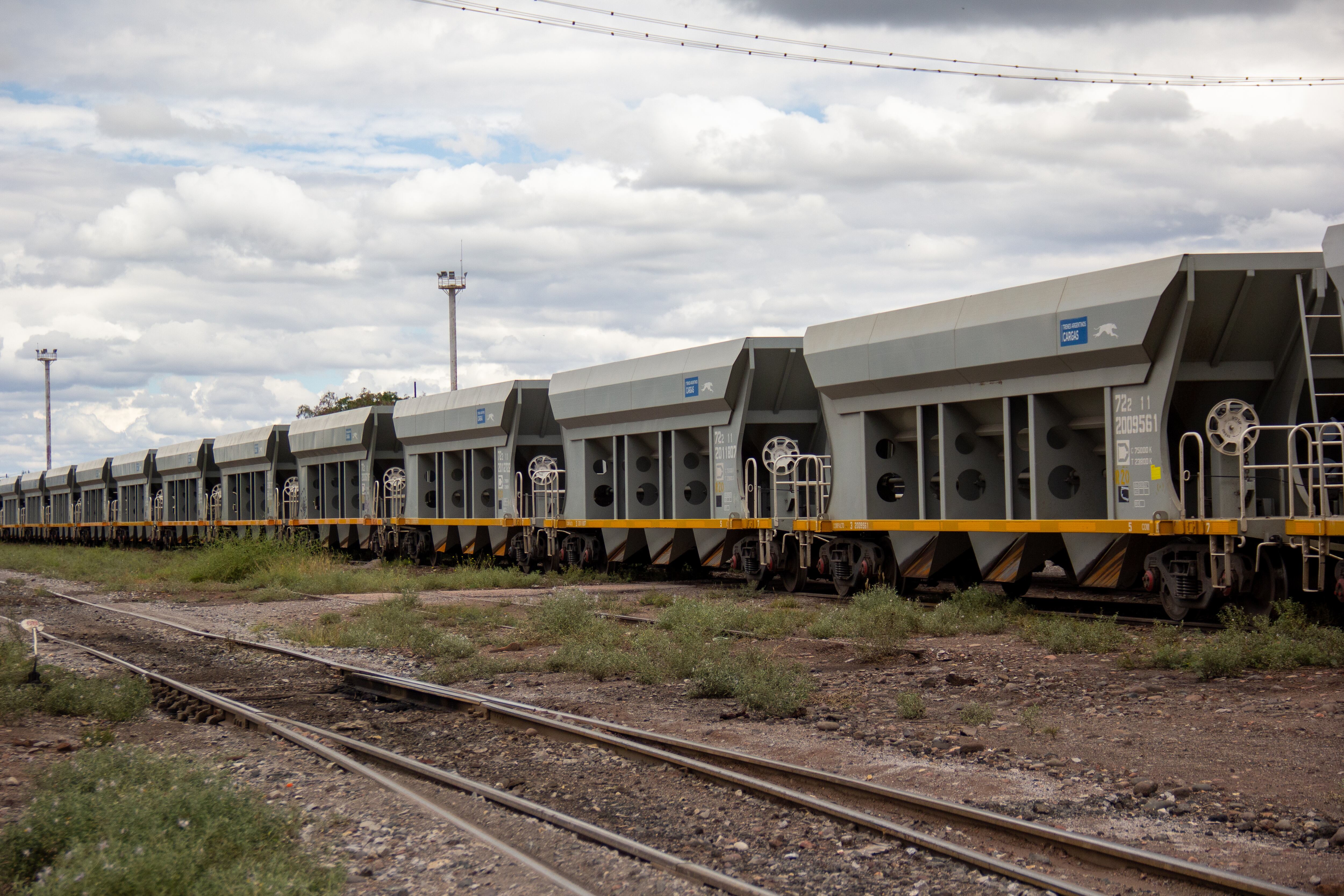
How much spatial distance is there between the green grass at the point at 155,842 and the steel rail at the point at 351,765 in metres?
0.87

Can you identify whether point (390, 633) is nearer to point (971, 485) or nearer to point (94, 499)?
point (971, 485)

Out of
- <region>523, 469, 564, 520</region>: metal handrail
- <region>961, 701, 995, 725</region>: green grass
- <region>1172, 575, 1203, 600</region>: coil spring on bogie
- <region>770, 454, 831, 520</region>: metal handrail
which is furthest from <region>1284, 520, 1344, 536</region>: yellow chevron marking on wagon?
<region>523, 469, 564, 520</region>: metal handrail

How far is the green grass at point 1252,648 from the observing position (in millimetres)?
9445

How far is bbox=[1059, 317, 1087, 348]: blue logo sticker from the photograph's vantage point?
12.8m

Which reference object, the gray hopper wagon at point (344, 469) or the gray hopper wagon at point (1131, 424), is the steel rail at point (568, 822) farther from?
the gray hopper wagon at point (344, 469)

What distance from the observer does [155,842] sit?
4953mm

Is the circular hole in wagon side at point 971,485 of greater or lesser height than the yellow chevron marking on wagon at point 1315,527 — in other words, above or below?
above

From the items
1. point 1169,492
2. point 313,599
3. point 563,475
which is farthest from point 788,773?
point 563,475

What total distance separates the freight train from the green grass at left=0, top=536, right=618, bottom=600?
1.18m

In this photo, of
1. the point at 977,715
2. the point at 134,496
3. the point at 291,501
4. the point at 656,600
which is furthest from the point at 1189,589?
the point at 134,496

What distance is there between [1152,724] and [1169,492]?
184 inches

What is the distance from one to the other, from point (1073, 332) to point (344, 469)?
1038 inches

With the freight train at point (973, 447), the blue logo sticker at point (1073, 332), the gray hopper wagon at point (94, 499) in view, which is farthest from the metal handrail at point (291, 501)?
the blue logo sticker at point (1073, 332)

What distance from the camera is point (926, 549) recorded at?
1602 centimetres
